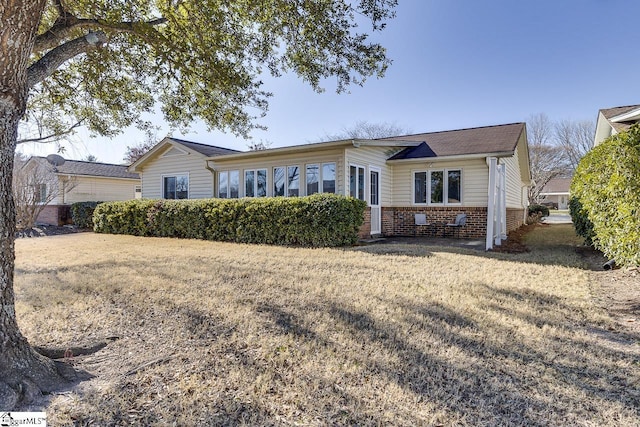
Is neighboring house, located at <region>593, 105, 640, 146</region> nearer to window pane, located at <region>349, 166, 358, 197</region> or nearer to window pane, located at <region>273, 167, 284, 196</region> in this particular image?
window pane, located at <region>349, 166, 358, 197</region>

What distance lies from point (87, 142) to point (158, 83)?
3.04 metres

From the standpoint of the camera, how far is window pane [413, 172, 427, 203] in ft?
43.8

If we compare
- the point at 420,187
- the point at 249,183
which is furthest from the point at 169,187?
the point at 420,187

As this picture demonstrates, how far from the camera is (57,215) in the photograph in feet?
66.0

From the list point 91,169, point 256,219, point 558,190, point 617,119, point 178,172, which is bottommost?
point 256,219

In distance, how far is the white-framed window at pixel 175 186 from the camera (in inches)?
637

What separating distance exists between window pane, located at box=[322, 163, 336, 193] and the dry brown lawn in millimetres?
5783

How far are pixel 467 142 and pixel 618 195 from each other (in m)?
7.60

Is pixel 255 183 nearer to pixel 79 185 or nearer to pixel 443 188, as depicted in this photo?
pixel 443 188

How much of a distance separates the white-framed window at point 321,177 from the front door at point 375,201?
1.55 m

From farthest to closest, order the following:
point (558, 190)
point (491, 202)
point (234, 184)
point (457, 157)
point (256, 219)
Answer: point (558, 190), point (234, 184), point (457, 157), point (256, 219), point (491, 202)

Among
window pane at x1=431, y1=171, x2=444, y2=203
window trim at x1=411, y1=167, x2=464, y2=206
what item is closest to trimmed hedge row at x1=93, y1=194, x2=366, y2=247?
window trim at x1=411, y1=167, x2=464, y2=206

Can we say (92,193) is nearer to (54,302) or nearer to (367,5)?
(54,302)

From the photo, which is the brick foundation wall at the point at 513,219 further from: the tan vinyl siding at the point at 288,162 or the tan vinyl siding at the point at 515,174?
the tan vinyl siding at the point at 288,162
